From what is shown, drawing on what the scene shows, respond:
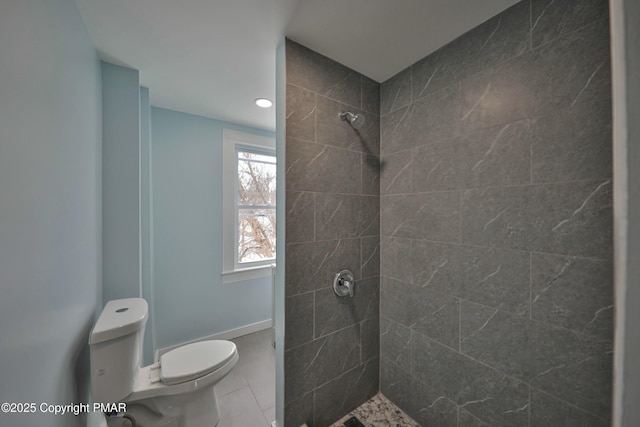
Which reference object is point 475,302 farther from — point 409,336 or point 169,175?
point 169,175

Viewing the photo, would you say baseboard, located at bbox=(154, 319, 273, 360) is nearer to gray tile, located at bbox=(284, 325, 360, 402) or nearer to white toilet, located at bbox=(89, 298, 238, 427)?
white toilet, located at bbox=(89, 298, 238, 427)

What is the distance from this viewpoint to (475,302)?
1101 mm

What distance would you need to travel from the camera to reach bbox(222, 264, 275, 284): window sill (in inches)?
96.7

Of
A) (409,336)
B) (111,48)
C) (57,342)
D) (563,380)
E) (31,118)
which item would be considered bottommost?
(409,336)

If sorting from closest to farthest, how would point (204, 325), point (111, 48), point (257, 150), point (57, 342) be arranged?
point (57, 342) → point (111, 48) → point (204, 325) → point (257, 150)

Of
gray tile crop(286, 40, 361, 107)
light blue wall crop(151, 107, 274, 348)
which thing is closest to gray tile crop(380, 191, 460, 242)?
gray tile crop(286, 40, 361, 107)

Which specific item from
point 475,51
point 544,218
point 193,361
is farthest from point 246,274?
point 475,51

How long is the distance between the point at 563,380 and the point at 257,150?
9.49 feet

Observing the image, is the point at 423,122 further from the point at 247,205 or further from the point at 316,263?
the point at 247,205

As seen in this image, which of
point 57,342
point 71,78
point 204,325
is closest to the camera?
point 57,342

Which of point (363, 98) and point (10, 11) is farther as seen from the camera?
point (363, 98)

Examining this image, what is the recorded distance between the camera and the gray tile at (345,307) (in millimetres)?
→ 1325

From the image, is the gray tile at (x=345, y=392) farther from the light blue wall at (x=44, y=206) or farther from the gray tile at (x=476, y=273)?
the light blue wall at (x=44, y=206)

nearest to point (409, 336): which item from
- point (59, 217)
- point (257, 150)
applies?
point (59, 217)
